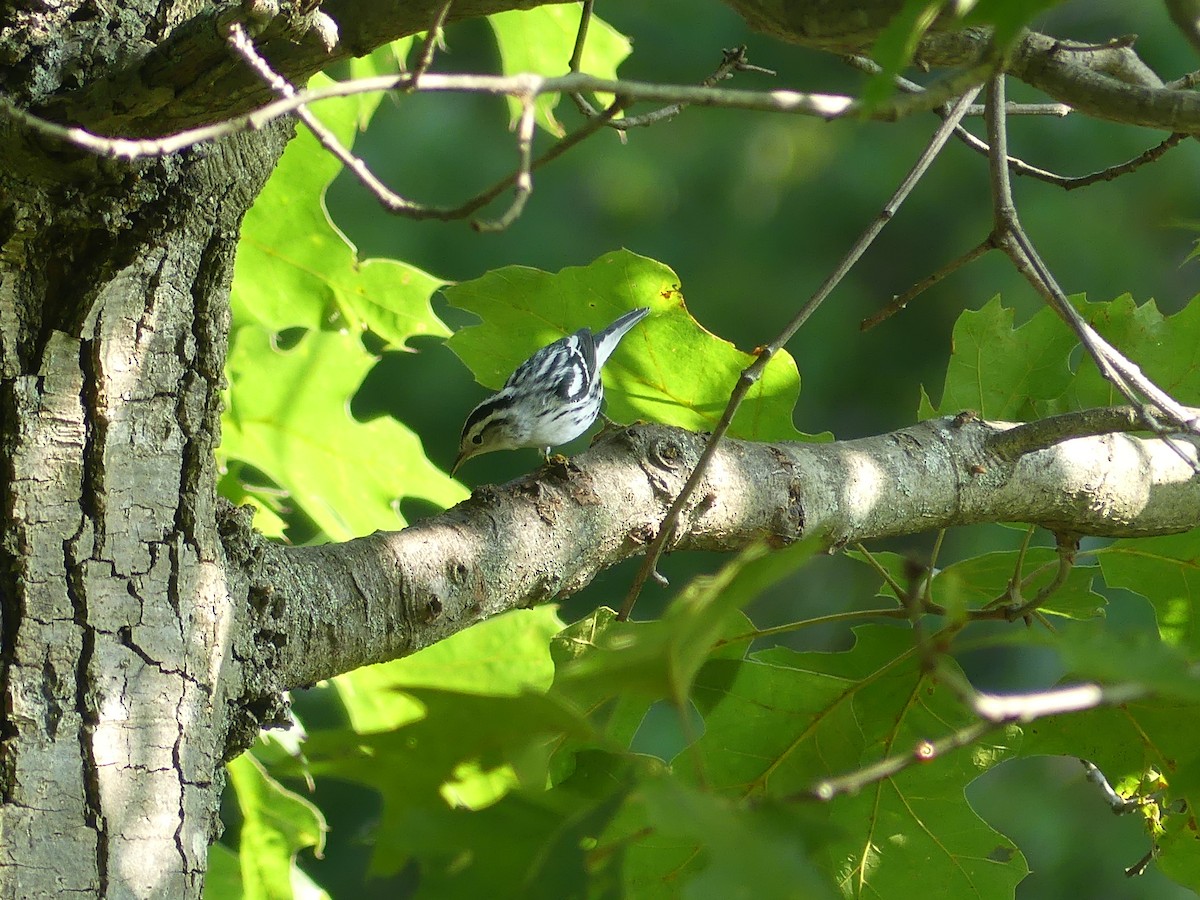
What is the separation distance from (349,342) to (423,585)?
69cm

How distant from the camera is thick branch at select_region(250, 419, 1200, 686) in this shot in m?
0.98

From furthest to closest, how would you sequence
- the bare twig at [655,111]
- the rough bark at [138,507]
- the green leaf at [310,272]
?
the green leaf at [310,272], the bare twig at [655,111], the rough bark at [138,507]

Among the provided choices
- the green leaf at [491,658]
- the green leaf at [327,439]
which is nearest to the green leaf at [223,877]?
the green leaf at [491,658]

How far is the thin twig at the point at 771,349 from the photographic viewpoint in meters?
0.96

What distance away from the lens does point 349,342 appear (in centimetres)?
161

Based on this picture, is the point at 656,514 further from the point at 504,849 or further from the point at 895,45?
the point at 895,45

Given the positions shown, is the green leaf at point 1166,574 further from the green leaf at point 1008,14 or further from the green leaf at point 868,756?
the green leaf at point 1008,14

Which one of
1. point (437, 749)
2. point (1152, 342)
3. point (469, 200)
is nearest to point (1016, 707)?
point (437, 749)

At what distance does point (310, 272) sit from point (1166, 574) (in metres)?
1.05

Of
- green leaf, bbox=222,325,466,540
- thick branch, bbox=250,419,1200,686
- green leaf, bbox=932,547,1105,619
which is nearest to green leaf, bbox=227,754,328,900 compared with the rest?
green leaf, bbox=222,325,466,540

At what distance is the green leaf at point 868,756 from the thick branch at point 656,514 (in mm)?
137

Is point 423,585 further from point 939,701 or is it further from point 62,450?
point 939,701

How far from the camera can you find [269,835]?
53.8 inches

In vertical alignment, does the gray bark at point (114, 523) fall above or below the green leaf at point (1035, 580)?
above
